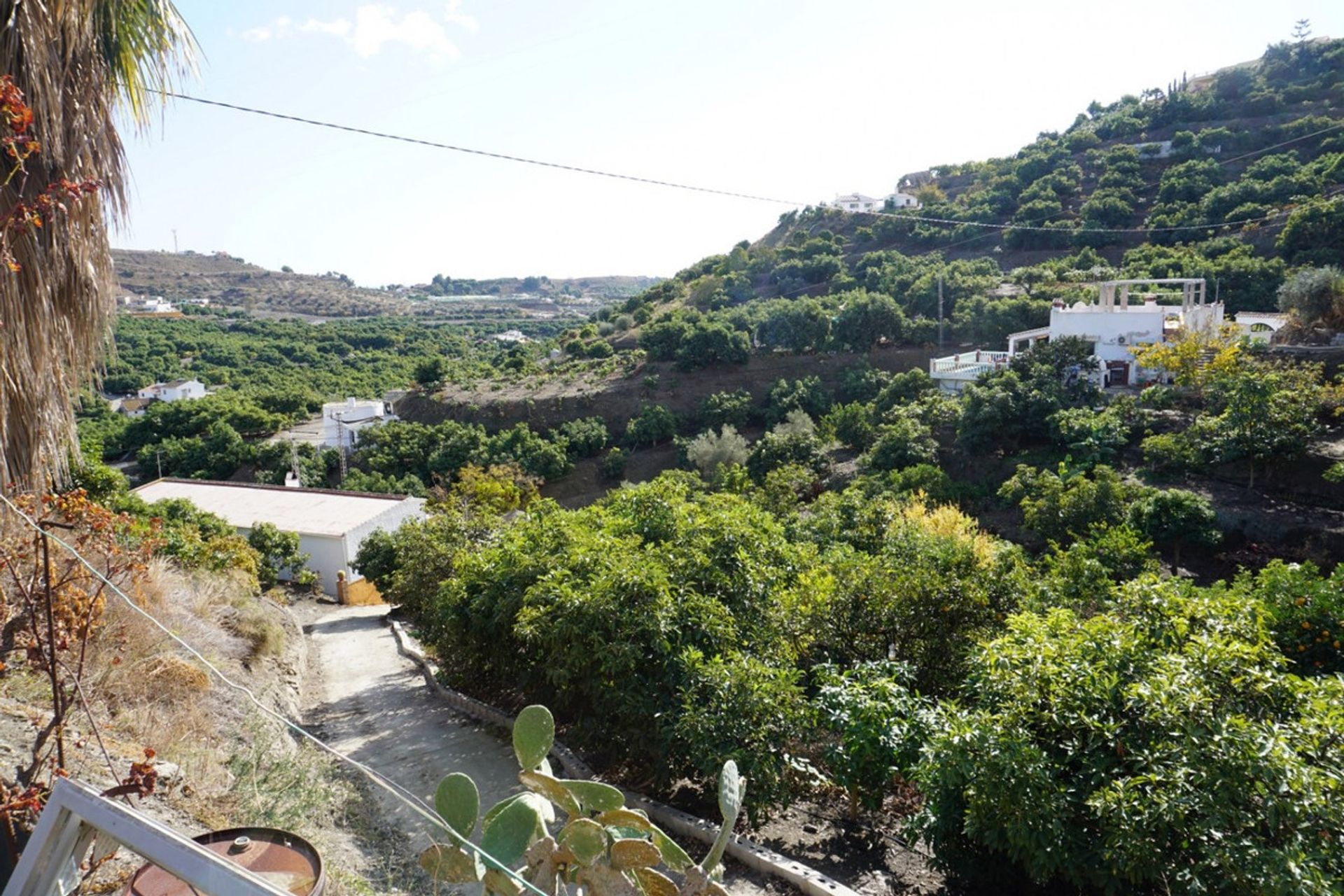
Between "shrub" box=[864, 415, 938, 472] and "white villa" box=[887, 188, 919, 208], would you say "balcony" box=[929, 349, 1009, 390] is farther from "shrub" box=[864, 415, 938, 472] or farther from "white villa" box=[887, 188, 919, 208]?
"white villa" box=[887, 188, 919, 208]

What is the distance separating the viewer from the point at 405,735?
27.5 ft

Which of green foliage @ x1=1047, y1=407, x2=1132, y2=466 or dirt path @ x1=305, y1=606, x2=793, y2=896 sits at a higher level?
green foliage @ x1=1047, y1=407, x2=1132, y2=466

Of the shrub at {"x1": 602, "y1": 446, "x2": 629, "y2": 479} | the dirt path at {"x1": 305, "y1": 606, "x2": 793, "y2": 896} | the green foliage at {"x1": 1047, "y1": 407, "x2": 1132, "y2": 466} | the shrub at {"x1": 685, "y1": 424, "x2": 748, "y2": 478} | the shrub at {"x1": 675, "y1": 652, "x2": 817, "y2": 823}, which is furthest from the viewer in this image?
the shrub at {"x1": 602, "y1": 446, "x2": 629, "y2": 479}

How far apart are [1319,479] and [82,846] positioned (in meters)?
21.8

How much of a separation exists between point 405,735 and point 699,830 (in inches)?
152

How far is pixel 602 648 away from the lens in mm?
6438

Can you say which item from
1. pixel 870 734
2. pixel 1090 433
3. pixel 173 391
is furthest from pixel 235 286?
pixel 870 734

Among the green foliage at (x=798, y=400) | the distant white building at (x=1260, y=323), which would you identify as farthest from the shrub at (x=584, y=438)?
the distant white building at (x=1260, y=323)

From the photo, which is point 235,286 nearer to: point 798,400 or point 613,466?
point 613,466

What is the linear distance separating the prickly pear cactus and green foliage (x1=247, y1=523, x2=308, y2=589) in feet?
53.8

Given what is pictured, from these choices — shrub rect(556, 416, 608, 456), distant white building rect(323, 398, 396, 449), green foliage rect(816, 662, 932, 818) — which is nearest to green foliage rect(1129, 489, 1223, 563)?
green foliage rect(816, 662, 932, 818)

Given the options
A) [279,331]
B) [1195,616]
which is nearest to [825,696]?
[1195,616]

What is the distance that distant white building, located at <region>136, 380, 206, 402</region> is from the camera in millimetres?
41250

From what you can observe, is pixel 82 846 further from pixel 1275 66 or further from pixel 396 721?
pixel 1275 66
